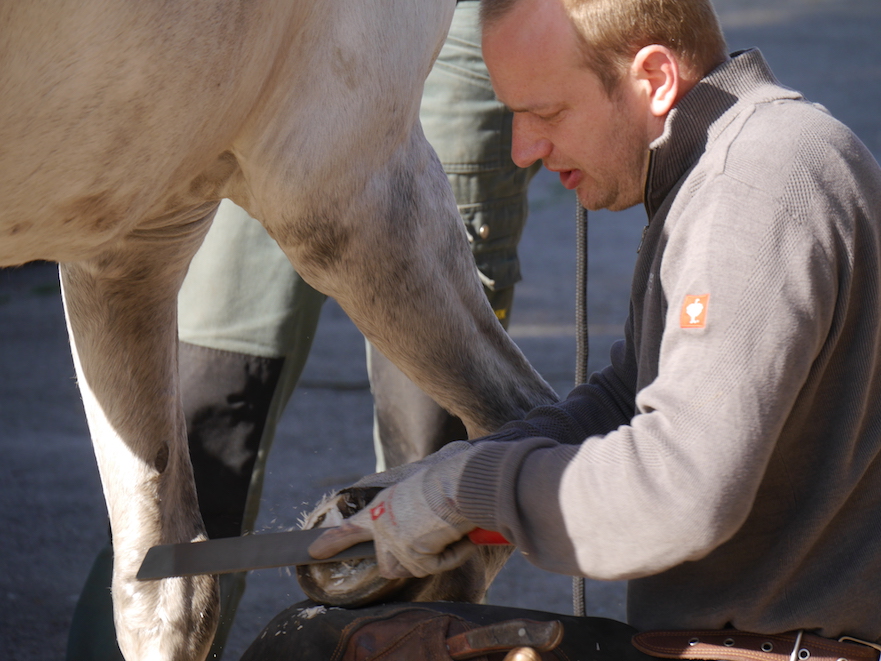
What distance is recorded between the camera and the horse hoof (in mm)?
1165

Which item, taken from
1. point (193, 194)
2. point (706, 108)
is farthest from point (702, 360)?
point (193, 194)

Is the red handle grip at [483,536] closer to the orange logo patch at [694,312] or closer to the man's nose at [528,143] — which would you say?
the orange logo patch at [694,312]

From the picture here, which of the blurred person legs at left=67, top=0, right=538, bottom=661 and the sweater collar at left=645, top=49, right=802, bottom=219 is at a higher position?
the sweater collar at left=645, top=49, right=802, bottom=219

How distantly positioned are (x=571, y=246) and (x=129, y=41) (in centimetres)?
412

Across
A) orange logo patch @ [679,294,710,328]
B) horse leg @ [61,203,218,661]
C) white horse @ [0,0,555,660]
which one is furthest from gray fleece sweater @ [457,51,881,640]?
horse leg @ [61,203,218,661]

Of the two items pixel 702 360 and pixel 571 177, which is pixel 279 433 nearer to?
pixel 571 177

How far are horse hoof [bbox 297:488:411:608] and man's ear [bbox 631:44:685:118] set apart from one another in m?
0.54

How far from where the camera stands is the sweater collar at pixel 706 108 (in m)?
1.07

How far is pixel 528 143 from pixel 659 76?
18 centimetres

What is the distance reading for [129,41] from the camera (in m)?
1.03

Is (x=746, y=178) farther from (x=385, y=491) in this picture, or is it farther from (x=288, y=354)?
(x=288, y=354)

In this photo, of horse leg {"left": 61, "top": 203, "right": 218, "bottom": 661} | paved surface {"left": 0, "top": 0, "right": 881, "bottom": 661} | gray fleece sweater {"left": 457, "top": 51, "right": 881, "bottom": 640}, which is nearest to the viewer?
gray fleece sweater {"left": 457, "top": 51, "right": 881, "bottom": 640}

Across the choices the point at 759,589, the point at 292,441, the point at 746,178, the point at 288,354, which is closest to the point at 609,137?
the point at 746,178

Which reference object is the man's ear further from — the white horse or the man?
the white horse
